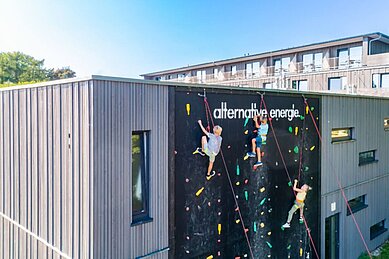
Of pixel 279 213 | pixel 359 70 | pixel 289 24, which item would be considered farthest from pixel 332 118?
pixel 289 24

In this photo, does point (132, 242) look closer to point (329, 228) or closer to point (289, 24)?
point (329, 228)

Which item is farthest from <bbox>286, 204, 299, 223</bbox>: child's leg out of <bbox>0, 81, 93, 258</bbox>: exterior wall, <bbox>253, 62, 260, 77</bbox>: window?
<bbox>253, 62, 260, 77</bbox>: window

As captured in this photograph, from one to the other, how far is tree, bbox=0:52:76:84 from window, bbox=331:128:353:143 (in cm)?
4151

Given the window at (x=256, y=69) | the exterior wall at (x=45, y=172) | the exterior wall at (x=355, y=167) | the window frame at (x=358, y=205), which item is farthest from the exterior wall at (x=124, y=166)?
the window at (x=256, y=69)

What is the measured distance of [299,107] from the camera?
899 centimetres

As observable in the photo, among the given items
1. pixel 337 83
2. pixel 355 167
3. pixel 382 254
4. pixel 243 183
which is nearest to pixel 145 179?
pixel 243 183

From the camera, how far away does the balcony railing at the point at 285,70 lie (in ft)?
82.6

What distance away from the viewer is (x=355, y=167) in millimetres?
11383

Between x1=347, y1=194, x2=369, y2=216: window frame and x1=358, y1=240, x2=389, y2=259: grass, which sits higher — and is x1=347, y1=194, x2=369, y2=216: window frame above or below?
above

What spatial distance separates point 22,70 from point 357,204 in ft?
158

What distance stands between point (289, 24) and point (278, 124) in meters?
23.4

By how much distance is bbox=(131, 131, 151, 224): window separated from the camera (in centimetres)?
578

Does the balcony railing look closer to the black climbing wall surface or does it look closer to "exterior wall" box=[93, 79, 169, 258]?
the black climbing wall surface

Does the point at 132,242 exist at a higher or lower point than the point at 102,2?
lower
